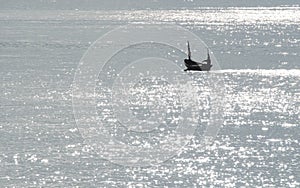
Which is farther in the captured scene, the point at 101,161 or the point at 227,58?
the point at 227,58

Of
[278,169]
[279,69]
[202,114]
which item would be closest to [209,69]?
[279,69]

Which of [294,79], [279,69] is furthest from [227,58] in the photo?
[294,79]

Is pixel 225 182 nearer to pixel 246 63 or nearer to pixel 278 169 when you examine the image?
pixel 278 169

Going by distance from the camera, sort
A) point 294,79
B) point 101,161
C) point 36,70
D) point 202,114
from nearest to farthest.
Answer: point 101,161 → point 202,114 → point 294,79 → point 36,70

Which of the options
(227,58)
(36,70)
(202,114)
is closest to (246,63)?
(227,58)

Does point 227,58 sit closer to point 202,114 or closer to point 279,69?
point 279,69

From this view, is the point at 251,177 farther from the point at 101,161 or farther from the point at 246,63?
the point at 246,63

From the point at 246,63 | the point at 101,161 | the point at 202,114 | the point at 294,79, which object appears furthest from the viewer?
the point at 246,63

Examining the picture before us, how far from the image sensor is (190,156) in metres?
91.0

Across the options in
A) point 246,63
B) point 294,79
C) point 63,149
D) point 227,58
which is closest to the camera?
point 63,149

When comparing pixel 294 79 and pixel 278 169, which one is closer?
pixel 278 169

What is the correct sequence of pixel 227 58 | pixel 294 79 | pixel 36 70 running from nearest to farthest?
1. pixel 294 79
2. pixel 36 70
3. pixel 227 58

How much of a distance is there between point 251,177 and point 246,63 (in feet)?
344

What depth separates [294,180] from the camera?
8031 cm
